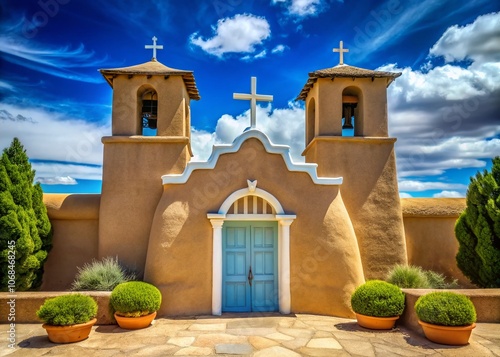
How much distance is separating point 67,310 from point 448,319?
25.2 ft

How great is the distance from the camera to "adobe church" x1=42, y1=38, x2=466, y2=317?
418 inches

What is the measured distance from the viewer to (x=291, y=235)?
10.9 m

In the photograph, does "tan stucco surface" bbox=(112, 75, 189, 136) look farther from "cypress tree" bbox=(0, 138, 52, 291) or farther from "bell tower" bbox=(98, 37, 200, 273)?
"cypress tree" bbox=(0, 138, 52, 291)

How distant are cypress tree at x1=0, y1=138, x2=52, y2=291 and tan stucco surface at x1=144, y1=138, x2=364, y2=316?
3.45m

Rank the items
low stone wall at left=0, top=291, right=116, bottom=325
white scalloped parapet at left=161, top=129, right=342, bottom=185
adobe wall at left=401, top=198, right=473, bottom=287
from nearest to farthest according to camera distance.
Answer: low stone wall at left=0, top=291, right=116, bottom=325
white scalloped parapet at left=161, top=129, right=342, bottom=185
adobe wall at left=401, top=198, right=473, bottom=287

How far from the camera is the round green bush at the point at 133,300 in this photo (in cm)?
901

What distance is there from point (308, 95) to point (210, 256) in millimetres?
→ 7529

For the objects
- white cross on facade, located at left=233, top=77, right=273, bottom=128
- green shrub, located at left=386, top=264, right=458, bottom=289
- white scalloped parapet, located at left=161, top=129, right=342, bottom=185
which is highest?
white cross on facade, located at left=233, top=77, right=273, bottom=128

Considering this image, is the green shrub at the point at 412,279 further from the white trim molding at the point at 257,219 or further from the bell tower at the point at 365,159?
the white trim molding at the point at 257,219

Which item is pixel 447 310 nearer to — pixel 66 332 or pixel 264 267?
pixel 264 267

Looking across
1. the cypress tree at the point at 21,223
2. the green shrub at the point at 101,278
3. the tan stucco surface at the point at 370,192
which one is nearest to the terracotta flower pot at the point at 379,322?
the tan stucco surface at the point at 370,192

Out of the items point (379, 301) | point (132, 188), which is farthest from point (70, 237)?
point (379, 301)

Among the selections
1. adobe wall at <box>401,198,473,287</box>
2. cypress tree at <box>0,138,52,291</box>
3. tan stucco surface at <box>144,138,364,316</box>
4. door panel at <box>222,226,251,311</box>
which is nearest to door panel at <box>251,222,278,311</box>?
door panel at <box>222,226,251,311</box>

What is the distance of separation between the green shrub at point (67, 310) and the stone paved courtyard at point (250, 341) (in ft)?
1.58
